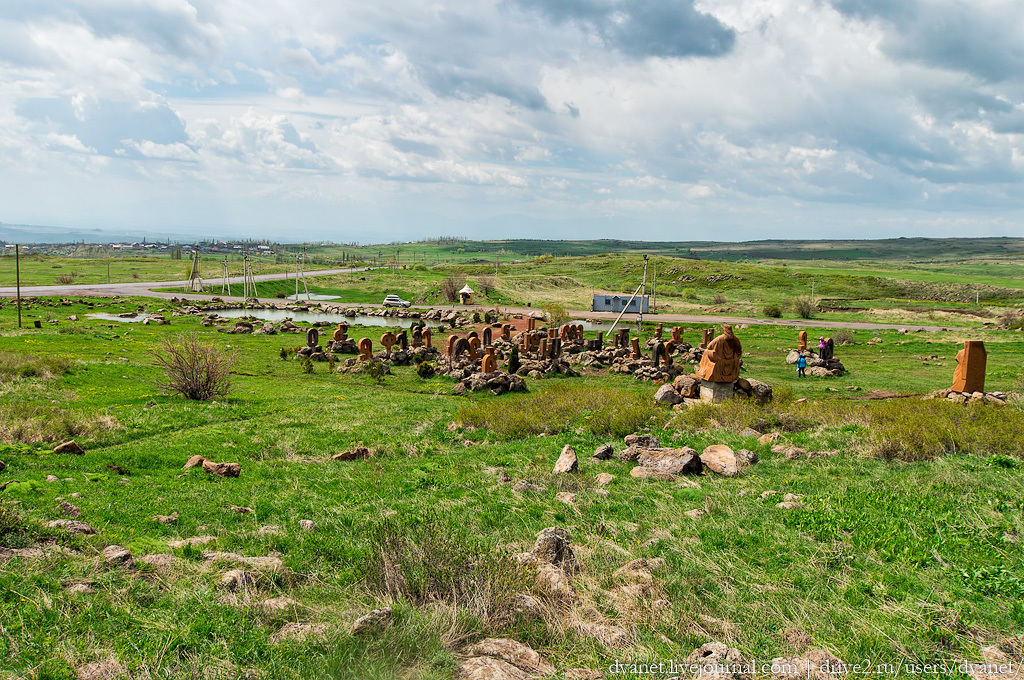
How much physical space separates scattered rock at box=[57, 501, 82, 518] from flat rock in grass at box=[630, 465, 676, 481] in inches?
359

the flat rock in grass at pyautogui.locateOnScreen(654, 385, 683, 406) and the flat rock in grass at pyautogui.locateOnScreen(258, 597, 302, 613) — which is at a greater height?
the flat rock in grass at pyautogui.locateOnScreen(258, 597, 302, 613)

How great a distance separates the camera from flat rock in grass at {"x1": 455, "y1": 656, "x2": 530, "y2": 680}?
512 centimetres

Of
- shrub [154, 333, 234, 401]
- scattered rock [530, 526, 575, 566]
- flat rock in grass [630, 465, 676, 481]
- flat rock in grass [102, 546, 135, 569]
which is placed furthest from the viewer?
shrub [154, 333, 234, 401]

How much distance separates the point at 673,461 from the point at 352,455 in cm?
706

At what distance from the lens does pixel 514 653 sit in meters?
5.57

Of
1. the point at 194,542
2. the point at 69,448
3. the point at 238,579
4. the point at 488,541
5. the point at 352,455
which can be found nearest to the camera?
the point at 238,579

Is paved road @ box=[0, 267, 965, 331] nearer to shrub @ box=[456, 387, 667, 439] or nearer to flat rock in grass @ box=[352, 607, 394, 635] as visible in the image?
shrub @ box=[456, 387, 667, 439]

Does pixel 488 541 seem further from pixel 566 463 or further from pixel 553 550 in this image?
pixel 566 463

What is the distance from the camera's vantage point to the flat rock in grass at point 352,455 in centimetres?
1327

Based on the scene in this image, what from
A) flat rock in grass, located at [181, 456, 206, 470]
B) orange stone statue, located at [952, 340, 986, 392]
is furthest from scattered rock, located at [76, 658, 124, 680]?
orange stone statue, located at [952, 340, 986, 392]

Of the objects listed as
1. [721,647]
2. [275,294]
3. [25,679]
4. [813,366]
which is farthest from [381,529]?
[275,294]

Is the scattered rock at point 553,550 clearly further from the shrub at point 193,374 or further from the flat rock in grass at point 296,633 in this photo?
the shrub at point 193,374

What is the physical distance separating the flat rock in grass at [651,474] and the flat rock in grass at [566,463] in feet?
3.89

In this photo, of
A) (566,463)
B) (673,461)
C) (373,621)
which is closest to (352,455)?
(566,463)
